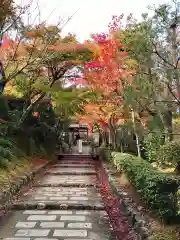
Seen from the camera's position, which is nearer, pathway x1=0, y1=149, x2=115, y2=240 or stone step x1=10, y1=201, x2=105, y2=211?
pathway x1=0, y1=149, x2=115, y2=240

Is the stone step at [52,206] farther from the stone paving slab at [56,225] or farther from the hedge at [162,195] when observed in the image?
the hedge at [162,195]

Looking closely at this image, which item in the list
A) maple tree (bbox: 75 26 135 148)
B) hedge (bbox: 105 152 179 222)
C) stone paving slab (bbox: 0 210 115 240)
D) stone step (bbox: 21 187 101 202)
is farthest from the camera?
maple tree (bbox: 75 26 135 148)

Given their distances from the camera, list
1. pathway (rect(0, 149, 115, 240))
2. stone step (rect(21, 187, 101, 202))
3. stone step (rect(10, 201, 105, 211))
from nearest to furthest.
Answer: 1. pathway (rect(0, 149, 115, 240))
2. stone step (rect(10, 201, 105, 211))
3. stone step (rect(21, 187, 101, 202))

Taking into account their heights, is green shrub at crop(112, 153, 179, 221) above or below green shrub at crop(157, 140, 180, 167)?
below

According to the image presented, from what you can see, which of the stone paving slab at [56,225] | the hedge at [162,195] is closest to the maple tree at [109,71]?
the stone paving slab at [56,225]

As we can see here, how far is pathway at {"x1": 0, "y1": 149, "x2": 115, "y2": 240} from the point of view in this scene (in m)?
6.52

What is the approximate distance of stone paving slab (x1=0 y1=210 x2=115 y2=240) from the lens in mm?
6402

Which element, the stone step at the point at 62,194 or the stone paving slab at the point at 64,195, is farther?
the stone step at the point at 62,194

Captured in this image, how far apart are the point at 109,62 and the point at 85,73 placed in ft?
12.2

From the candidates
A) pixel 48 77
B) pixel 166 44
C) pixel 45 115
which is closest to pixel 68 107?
pixel 48 77

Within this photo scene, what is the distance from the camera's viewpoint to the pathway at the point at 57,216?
6523 mm

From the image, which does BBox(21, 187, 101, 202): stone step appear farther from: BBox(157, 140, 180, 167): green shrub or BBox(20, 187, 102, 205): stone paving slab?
BBox(157, 140, 180, 167): green shrub

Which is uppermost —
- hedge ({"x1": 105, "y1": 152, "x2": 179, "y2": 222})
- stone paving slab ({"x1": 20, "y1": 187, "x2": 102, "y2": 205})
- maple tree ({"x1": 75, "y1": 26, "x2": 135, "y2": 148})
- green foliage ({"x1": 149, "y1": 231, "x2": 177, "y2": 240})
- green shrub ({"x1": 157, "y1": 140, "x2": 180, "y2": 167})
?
maple tree ({"x1": 75, "y1": 26, "x2": 135, "y2": 148})

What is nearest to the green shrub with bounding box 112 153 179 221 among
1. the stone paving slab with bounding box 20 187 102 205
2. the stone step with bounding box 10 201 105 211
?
the stone step with bounding box 10 201 105 211
